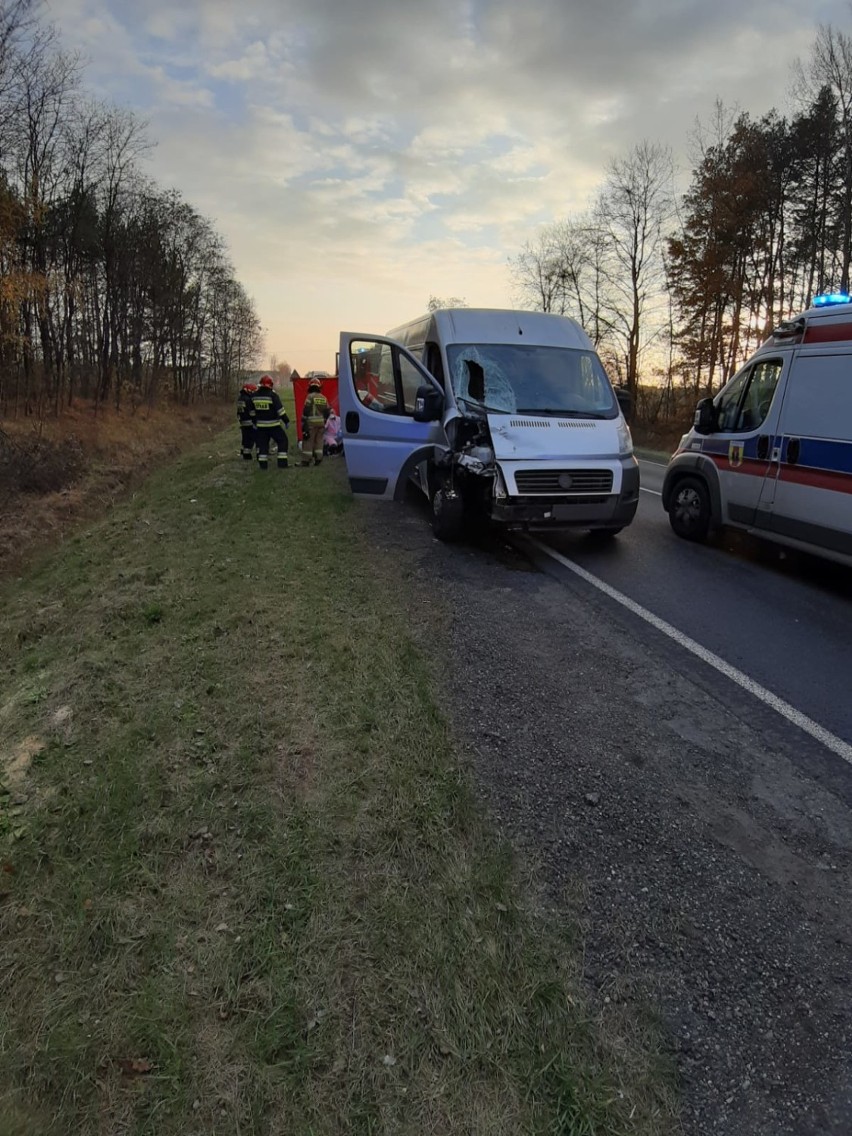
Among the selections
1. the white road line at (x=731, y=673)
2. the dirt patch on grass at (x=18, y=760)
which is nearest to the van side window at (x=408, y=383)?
the white road line at (x=731, y=673)

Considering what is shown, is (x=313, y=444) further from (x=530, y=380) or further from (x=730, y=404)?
(x=730, y=404)

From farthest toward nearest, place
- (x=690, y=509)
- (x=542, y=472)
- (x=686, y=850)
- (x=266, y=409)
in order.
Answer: (x=266, y=409) < (x=690, y=509) < (x=542, y=472) < (x=686, y=850)

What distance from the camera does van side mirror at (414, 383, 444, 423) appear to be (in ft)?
23.1

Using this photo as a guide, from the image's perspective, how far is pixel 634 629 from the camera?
5.01 meters

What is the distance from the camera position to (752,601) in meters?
5.65

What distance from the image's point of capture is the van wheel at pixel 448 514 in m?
6.93

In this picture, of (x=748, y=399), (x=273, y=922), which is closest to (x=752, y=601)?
(x=748, y=399)

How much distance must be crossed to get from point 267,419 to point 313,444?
52.1 inches

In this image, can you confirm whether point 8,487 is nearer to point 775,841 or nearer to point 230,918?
point 230,918

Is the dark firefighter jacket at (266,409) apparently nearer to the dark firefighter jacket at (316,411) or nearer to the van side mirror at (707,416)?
the dark firefighter jacket at (316,411)

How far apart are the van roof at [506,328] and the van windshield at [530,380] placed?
0.15 meters

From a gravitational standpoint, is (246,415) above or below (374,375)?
below

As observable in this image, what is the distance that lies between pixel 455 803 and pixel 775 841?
1390 mm

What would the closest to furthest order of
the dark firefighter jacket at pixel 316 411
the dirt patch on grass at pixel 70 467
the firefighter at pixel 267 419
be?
the dirt patch on grass at pixel 70 467 < the firefighter at pixel 267 419 < the dark firefighter jacket at pixel 316 411
